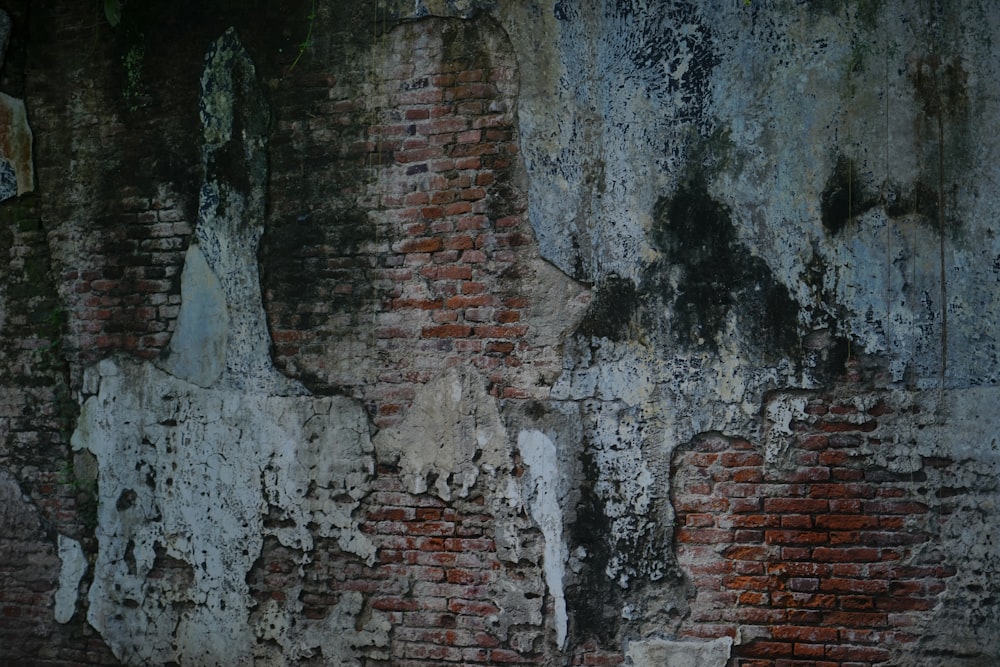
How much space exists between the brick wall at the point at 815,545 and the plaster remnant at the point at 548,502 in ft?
1.51

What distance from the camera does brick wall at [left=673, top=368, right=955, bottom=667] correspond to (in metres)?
3.02

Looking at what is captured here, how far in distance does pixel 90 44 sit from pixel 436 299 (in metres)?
2.01

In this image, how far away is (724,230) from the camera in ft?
10.5

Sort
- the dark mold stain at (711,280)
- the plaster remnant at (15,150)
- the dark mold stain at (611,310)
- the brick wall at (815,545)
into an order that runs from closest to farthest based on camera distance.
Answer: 1. the brick wall at (815,545)
2. the dark mold stain at (711,280)
3. the dark mold stain at (611,310)
4. the plaster remnant at (15,150)

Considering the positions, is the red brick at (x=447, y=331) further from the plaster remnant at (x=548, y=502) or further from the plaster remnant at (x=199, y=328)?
the plaster remnant at (x=199, y=328)

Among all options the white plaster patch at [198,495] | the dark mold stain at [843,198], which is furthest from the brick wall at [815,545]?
the white plaster patch at [198,495]

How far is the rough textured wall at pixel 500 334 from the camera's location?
3.06 m

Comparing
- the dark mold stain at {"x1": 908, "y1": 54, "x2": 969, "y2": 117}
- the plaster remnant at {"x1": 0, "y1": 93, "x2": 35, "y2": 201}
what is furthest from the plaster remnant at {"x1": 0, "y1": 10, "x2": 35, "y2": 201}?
the dark mold stain at {"x1": 908, "y1": 54, "x2": 969, "y2": 117}

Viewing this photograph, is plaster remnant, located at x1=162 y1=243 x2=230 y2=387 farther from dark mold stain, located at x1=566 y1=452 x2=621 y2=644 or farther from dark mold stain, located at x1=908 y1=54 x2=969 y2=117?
dark mold stain, located at x1=908 y1=54 x2=969 y2=117

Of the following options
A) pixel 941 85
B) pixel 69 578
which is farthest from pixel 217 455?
pixel 941 85

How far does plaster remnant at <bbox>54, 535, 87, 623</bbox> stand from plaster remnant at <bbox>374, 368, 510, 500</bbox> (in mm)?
1466

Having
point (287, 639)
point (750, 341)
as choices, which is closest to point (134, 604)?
point (287, 639)

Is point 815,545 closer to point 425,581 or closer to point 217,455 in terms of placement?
point 425,581

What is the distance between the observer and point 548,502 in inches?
128
